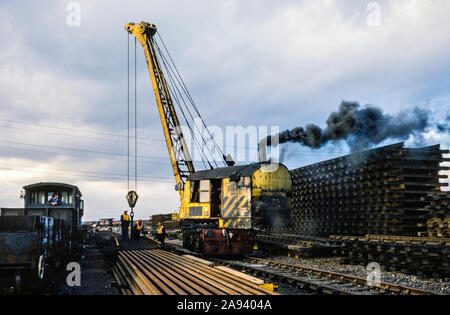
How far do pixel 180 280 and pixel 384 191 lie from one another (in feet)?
33.1

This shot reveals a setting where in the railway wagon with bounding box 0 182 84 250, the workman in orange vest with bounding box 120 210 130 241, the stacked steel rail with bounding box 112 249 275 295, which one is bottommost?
the stacked steel rail with bounding box 112 249 275 295

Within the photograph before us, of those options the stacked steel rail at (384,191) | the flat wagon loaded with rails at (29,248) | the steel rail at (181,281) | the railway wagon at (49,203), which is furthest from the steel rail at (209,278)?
the railway wagon at (49,203)

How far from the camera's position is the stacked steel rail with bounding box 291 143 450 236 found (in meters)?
14.0

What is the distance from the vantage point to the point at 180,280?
23.9ft

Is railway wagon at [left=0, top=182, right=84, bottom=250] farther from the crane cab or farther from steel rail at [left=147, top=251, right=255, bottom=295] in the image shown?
steel rail at [left=147, top=251, right=255, bottom=295]

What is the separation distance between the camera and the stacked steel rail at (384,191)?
1400 centimetres

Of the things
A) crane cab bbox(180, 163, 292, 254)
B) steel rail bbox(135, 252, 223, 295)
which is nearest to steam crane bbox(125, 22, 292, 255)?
crane cab bbox(180, 163, 292, 254)

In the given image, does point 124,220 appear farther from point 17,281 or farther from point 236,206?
point 17,281

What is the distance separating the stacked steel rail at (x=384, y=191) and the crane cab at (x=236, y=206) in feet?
9.02

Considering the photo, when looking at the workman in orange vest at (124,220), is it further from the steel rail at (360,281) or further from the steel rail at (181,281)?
the steel rail at (181,281)

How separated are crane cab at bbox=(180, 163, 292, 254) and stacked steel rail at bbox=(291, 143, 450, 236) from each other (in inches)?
108

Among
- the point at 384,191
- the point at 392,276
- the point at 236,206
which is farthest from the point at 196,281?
the point at 384,191
